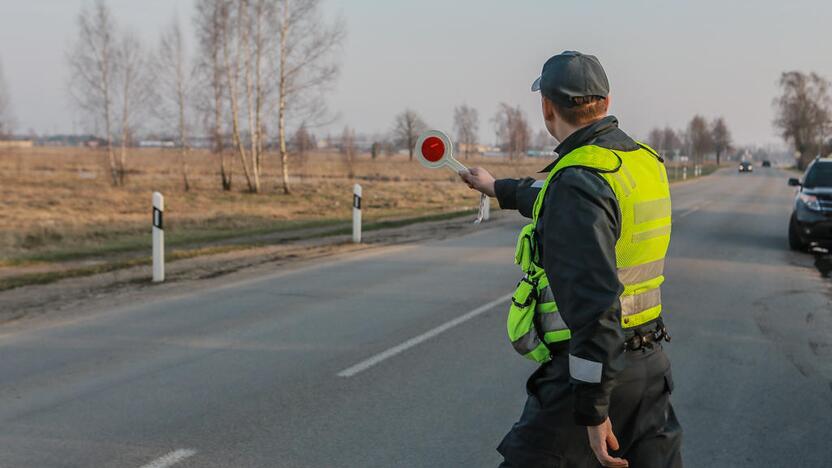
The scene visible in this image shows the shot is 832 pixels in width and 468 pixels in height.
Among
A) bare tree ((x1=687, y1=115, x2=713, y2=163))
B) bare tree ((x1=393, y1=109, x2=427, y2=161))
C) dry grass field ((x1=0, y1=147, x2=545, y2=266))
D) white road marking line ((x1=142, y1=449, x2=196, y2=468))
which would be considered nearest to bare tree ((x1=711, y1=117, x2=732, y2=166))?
bare tree ((x1=687, y1=115, x2=713, y2=163))

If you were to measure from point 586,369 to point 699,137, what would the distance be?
129845 millimetres

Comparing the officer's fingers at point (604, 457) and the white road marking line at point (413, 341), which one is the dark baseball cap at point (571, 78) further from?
the white road marking line at point (413, 341)

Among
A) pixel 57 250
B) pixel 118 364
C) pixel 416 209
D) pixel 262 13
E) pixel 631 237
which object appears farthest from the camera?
pixel 262 13

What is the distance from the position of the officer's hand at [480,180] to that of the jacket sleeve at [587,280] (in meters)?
0.67

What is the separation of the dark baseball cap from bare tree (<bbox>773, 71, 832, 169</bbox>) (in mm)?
109393

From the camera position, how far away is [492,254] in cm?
1378

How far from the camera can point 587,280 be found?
2072 millimetres

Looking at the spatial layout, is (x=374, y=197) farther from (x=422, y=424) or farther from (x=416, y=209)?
(x=422, y=424)

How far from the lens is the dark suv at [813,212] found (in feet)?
45.3

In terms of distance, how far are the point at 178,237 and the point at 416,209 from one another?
12048 mm

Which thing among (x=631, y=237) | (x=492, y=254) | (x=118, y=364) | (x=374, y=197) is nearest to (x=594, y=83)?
(x=631, y=237)

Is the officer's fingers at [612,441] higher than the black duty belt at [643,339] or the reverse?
the reverse

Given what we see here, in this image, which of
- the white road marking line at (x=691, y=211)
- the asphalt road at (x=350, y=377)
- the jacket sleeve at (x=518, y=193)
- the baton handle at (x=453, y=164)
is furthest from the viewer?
the white road marking line at (x=691, y=211)

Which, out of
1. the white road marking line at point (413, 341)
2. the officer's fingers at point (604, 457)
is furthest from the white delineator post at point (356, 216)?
the officer's fingers at point (604, 457)
